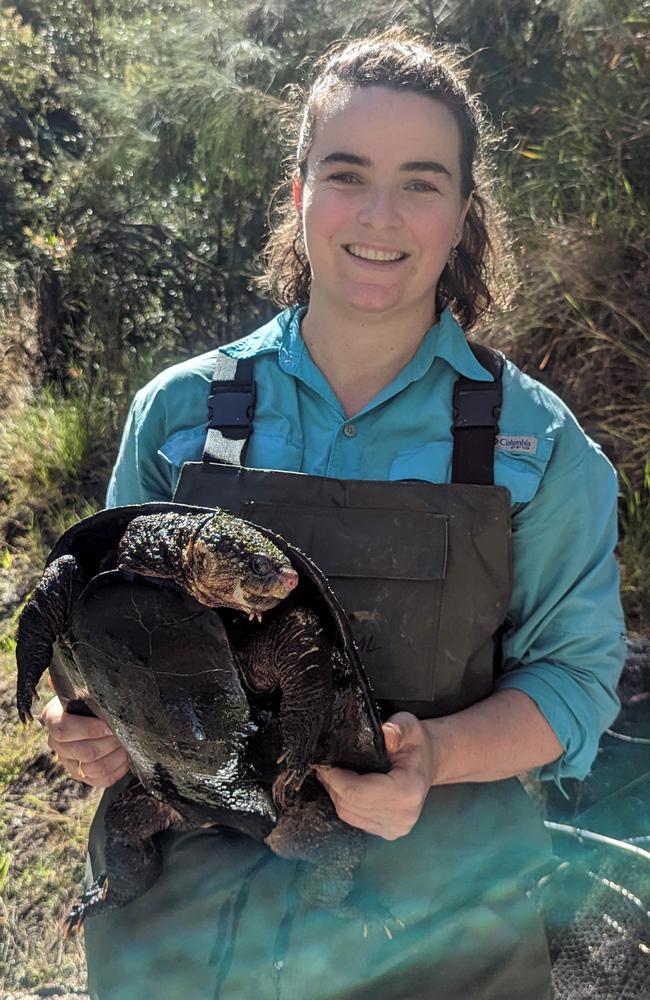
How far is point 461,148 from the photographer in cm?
216

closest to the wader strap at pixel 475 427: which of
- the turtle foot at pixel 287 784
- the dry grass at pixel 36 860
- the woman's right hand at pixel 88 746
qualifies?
the turtle foot at pixel 287 784

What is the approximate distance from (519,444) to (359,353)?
1.48ft

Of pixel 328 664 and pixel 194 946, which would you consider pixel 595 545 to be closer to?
pixel 328 664

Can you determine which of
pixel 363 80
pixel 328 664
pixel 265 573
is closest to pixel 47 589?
pixel 265 573

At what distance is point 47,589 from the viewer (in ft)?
5.59

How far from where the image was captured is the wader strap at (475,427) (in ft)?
6.72

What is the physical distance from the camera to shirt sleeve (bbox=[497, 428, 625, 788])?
2.05 m

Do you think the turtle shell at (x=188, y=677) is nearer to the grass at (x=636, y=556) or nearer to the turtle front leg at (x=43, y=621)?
the turtle front leg at (x=43, y=621)

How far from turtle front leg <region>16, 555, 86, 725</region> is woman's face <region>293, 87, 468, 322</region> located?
35.1 inches

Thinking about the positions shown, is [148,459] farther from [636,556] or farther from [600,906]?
[636,556]

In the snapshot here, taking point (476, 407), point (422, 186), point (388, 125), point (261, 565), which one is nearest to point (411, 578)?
point (476, 407)

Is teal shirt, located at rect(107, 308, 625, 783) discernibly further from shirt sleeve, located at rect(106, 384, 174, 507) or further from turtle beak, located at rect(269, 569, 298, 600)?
turtle beak, located at rect(269, 569, 298, 600)

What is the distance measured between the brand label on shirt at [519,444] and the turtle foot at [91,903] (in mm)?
1282

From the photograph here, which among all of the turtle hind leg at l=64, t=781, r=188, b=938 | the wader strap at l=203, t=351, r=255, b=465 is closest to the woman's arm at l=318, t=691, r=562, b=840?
the turtle hind leg at l=64, t=781, r=188, b=938
